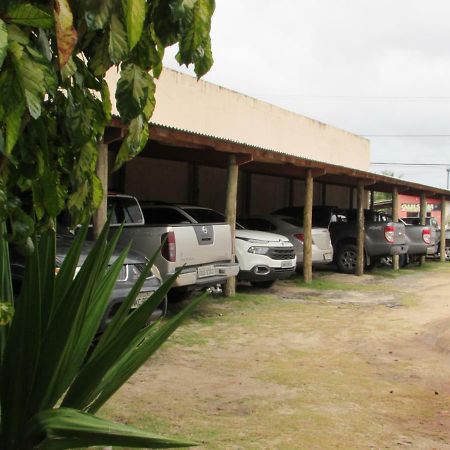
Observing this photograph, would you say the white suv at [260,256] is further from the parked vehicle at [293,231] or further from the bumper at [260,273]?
the parked vehicle at [293,231]

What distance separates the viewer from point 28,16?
1335 mm

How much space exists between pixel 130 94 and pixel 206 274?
7.51m

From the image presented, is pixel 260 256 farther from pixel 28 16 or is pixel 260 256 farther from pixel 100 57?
pixel 28 16

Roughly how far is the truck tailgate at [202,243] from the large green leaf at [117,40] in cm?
671

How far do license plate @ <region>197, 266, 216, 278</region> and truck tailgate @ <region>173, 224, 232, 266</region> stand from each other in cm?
9

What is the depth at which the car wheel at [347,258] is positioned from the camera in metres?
16.8

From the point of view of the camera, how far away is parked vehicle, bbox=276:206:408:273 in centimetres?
1684

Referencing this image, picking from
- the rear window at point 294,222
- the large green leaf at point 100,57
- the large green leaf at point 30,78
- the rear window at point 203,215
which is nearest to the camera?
the large green leaf at point 30,78

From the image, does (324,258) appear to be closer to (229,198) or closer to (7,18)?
(229,198)

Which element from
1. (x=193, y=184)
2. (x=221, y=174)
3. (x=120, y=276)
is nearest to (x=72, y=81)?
(x=120, y=276)

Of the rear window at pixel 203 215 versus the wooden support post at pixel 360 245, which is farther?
the wooden support post at pixel 360 245

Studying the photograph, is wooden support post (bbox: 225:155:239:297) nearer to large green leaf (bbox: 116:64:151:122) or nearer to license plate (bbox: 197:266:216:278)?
license plate (bbox: 197:266:216:278)

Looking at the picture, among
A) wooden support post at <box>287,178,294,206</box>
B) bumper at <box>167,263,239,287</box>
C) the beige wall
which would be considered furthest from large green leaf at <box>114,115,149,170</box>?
wooden support post at <box>287,178,294,206</box>

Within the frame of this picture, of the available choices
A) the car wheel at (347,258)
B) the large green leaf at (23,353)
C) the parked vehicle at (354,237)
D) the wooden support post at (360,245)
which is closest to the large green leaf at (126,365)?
the large green leaf at (23,353)
